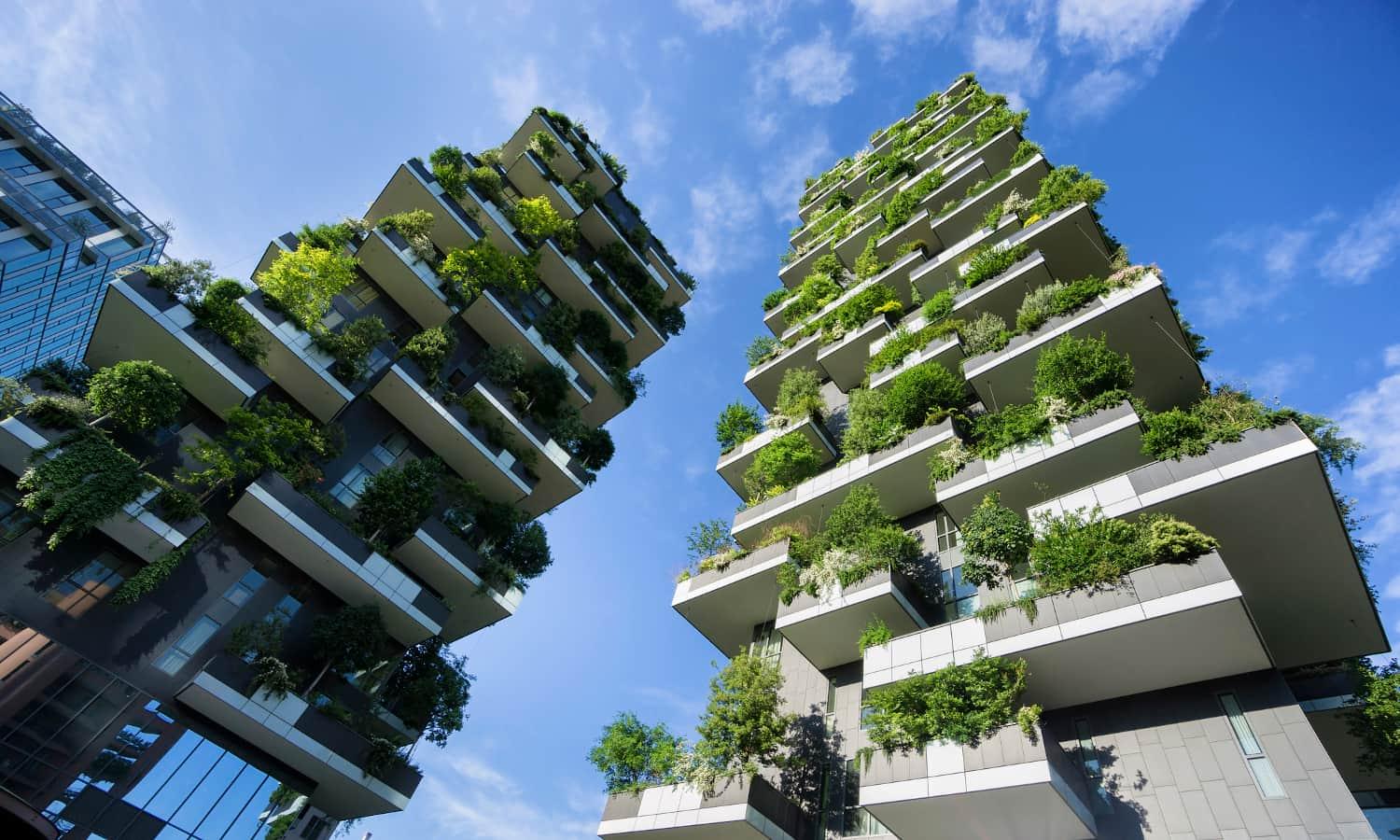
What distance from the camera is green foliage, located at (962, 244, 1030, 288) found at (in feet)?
74.9

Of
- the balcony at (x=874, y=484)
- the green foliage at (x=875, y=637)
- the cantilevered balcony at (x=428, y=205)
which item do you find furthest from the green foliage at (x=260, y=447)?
the green foliage at (x=875, y=637)

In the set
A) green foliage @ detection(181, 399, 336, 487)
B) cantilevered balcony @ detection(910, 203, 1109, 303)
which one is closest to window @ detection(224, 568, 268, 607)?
green foliage @ detection(181, 399, 336, 487)

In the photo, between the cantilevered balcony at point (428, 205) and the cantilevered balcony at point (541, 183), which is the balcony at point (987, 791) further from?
the cantilevered balcony at point (541, 183)

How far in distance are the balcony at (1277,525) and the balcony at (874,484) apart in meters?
5.25

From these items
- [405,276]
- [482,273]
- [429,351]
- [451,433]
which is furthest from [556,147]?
[451,433]

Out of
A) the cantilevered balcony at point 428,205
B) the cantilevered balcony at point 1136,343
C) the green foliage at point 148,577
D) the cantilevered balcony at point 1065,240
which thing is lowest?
the green foliage at point 148,577

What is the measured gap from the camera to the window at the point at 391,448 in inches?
860

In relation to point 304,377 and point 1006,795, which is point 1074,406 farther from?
point 304,377

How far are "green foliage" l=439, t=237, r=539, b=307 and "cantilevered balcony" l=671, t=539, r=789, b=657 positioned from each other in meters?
14.9

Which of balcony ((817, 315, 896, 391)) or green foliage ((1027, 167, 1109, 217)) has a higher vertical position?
green foliage ((1027, 167, 1109, 217))

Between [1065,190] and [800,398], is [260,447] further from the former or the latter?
[1065,190]

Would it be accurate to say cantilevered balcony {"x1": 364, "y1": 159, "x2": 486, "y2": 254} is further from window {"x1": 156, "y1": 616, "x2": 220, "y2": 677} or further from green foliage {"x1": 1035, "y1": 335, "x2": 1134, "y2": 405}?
green foliage {"x1": 1035, "y1": 335, "x2": 1134, "y2": 405}

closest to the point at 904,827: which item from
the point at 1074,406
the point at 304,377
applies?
the point at 1074,406

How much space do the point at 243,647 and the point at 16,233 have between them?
26908mm
